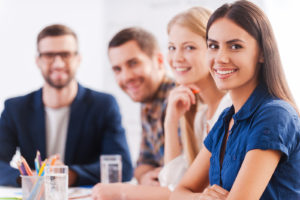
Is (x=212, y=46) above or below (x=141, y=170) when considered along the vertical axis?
above

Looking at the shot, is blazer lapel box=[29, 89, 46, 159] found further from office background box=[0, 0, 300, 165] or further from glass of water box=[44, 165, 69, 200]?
glass of water box=[44, 165, 69, 200]

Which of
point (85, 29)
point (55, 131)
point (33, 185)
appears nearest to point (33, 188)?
point (33, 185)

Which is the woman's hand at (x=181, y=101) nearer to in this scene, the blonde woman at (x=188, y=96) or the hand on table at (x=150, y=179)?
the blonde woman at (x=188, y=96)

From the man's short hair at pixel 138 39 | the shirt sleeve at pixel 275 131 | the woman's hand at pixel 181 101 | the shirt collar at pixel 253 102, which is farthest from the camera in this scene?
the man's short hair at pixel 138 39

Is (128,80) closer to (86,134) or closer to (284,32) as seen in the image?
(86,134)

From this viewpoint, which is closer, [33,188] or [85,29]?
[33,188]

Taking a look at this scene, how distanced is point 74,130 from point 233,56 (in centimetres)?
133

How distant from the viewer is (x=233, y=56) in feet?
3.39

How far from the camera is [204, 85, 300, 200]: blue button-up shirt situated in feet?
3.10

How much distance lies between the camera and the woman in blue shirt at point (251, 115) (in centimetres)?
94

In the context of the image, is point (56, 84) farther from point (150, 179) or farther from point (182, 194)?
point (182, 194)

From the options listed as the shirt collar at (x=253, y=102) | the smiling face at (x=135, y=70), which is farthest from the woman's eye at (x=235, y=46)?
the smiling face at (x=135, y=70)

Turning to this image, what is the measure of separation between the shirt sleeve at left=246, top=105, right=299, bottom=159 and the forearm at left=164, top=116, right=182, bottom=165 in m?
0.73

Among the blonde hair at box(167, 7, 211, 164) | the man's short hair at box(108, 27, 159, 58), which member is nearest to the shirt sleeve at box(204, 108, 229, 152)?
the blonde hair at box(167, 7, 211, 164)
